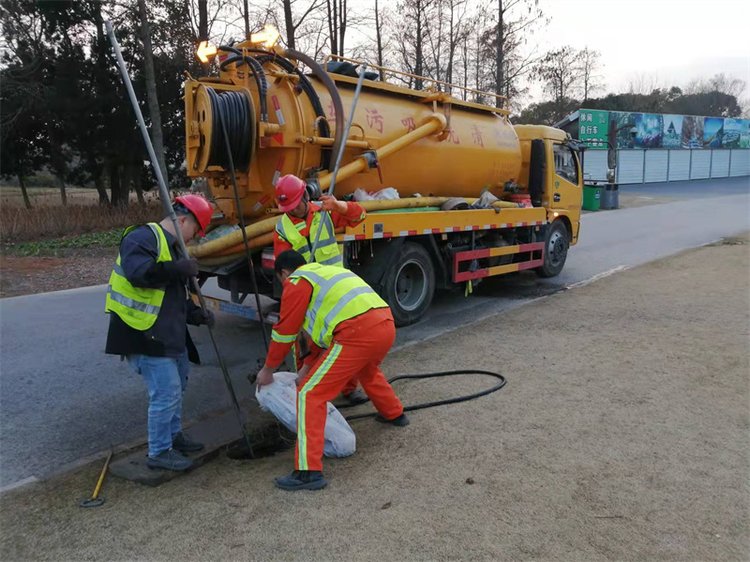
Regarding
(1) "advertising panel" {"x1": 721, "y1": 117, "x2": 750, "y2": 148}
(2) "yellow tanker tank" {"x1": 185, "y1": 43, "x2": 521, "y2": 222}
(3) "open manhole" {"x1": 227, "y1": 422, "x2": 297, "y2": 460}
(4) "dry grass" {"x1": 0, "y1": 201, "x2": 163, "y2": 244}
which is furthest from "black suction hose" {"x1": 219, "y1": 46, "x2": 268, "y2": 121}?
(1) "advertising panel" {"x1": 721, "y1": 117, "x2": 750, "y2": 148}

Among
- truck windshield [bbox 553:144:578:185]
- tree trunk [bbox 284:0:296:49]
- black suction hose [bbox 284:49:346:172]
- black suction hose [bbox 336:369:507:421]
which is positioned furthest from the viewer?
tree trunk [bbox 284:0:296:49]

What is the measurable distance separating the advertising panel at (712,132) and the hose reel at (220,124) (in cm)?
4624

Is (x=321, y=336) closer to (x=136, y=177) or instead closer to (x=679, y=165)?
(x=136, y=177)

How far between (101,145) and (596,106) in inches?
1512

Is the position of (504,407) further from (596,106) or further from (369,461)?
(596,106)

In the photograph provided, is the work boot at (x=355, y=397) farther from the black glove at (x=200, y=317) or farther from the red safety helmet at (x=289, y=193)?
the red safety helmet at (x=289, y=193)

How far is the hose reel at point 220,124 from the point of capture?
577 centimetres

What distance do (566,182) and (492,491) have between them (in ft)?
25.7

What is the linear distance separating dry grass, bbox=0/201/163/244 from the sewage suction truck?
32.5ft

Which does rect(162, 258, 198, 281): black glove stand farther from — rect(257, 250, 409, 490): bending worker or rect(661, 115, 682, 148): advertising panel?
rect(661, 115, 682, 148): advertising panel

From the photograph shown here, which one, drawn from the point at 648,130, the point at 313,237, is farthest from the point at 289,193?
the point at 648,130

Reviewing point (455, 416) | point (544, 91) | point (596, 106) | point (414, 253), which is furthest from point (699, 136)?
point (455, 416)

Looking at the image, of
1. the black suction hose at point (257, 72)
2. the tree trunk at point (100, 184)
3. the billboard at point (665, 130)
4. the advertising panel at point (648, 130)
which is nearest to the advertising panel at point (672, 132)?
the billboard at point (665, 130)

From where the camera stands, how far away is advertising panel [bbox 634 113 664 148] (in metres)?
38.4
